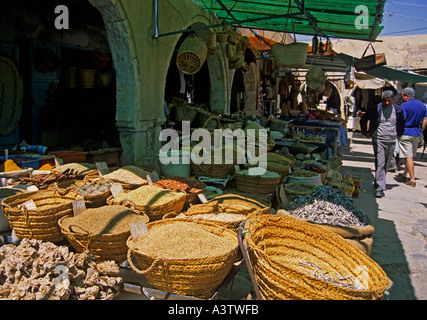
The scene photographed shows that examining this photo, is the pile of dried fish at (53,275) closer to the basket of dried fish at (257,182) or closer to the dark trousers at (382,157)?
the basket of dried fish at (257,182)

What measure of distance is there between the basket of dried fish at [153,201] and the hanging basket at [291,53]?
3.31 meters

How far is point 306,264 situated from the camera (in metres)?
2.32

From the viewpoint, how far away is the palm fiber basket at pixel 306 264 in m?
1.76

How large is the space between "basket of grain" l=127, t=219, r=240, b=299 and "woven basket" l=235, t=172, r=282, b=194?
62.3 inches

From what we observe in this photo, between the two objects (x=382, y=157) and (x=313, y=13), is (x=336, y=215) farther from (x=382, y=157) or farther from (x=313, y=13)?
(x=313, y=13)

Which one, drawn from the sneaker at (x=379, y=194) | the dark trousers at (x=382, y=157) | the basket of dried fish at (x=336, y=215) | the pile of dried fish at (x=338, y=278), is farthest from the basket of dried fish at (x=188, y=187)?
the dark trousers at (x=382, y=157)

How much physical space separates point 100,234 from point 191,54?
355 centimetres

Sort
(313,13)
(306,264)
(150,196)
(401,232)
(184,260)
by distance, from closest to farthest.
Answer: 1. (184,260)
2. (306,264)
3. (150,196)
4. (401,232)
5. (313,13)

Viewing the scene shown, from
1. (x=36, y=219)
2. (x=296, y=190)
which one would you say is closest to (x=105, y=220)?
(x=36, y=219)

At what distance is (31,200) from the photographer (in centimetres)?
266

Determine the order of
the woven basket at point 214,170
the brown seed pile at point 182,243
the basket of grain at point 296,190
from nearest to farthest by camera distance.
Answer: the brown seed pile at point 182,243 → the basket of grain at point 296,190 → the woven basket at point 214,170

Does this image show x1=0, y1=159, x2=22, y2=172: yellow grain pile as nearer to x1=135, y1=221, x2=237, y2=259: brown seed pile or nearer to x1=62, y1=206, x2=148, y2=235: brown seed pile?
x1=62, y1=206, x2=148, y2=235: brown seed pile
